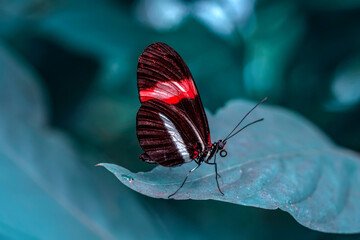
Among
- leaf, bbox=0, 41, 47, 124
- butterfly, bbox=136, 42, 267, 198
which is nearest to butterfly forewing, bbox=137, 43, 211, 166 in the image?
butterfly, bbox=136, 42, 267, 198

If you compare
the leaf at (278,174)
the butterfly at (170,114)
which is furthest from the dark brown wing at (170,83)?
the leaf at (278,174)

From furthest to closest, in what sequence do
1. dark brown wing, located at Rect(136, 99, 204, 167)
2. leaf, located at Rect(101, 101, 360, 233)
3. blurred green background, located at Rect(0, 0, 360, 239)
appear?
blurred green background, located at Rect(0, 0, 360, 239), dark brown wing, located at Rect(136, 99, 204, 167), leaf, located at Rect(101, 101, 360, 233)

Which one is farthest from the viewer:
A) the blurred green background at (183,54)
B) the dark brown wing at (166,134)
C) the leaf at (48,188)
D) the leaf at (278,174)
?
the blurred green background at (183,54)

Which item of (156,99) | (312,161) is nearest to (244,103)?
(312,161)

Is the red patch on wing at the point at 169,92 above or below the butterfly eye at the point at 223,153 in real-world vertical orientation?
above

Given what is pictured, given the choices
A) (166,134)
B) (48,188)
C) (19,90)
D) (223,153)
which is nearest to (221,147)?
(223,153)

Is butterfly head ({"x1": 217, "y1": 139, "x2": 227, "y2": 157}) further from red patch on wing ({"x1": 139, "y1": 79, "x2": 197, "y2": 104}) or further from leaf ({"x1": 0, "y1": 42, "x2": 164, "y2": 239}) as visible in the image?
leaf ({"x1": 0, "y1": 42, "x2": 164, "y2": 239})

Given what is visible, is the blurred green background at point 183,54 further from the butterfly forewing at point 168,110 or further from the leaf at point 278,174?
the butterfly forewing at point 168,110
